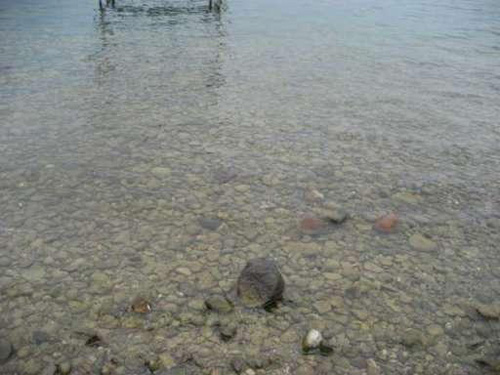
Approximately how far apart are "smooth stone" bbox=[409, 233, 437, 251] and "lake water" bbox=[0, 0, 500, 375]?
28mm

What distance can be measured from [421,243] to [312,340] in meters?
2.88

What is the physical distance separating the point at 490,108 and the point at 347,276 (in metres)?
9.61

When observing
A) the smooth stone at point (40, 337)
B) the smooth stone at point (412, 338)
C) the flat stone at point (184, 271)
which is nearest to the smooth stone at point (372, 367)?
the smooth stone at point (412, 338)

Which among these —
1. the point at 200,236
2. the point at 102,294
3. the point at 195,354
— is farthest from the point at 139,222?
the point at 195,354

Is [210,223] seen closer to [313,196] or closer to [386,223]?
[313,196]

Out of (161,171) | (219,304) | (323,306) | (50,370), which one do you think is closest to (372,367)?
(323,306)

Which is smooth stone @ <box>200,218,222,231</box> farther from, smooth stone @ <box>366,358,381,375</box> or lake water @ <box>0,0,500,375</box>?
smooth stone @ <box>366,358,381,375</box>

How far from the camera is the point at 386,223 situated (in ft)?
25.8

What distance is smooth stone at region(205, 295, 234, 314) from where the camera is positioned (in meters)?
5.87

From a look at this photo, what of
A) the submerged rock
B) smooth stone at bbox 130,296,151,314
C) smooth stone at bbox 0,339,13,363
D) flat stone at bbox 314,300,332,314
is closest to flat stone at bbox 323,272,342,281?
flat stone at bbox 314,300,332,314

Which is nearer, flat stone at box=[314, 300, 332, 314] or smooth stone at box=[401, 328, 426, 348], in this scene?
smooth stone at box=[401, 328, 426, 348]

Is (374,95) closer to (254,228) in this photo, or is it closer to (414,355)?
(254,228)

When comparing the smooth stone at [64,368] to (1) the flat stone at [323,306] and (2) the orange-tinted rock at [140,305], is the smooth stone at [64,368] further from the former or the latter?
(1) the flat stone at [323,306]

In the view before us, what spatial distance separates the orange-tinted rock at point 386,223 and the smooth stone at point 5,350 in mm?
5305
